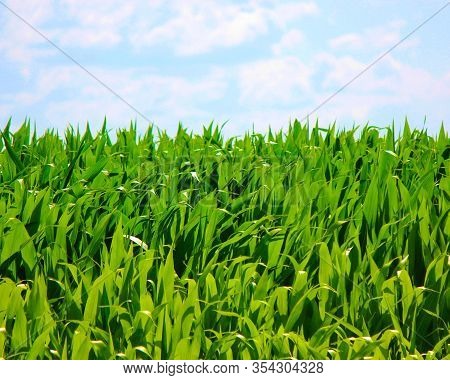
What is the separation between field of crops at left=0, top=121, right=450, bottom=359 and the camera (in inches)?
103

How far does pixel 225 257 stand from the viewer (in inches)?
133

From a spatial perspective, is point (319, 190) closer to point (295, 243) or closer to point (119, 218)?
point (295, 243)

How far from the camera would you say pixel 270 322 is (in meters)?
2.68

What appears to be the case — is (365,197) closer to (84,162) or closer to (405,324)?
(405,324)

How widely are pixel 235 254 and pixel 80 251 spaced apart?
2.47ft

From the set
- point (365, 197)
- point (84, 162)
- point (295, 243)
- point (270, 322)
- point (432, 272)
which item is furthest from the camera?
point (84, 162)

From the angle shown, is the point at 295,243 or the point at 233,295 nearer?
the point at 233,295

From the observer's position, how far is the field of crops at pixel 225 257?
2609 millimetres

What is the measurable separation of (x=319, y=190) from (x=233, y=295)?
1360 mm

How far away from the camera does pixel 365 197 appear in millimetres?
3873
